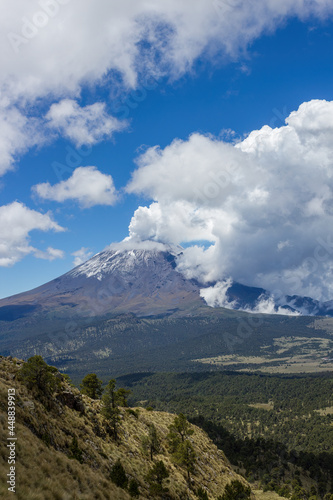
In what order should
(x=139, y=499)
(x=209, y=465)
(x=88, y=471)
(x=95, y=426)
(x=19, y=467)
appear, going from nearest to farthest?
1. (x=19, y=467)
2. (x=88, y=471)
3. (x=139, y=499)
4. (x=95, y=426)
5. (x=209, y=465)

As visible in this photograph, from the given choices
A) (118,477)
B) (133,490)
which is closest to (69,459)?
(118,477)

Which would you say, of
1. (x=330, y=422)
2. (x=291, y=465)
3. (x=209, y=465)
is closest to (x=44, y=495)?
(x=209, y=465)

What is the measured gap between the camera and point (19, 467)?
70.4 feet

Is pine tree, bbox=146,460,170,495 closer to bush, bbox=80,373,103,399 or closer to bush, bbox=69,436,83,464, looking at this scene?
bush, bbox=69,436,83,464

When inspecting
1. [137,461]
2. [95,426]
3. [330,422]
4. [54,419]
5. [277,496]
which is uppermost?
[54,419]

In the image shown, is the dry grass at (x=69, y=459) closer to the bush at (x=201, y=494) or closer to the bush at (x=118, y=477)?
the bush at (x=118, y=477)

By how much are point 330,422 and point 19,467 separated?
22490cm

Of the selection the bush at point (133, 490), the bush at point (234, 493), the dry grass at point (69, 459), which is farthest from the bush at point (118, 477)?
the bush at point (234, 493)

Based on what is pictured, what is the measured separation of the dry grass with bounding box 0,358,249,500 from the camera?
21938 mm

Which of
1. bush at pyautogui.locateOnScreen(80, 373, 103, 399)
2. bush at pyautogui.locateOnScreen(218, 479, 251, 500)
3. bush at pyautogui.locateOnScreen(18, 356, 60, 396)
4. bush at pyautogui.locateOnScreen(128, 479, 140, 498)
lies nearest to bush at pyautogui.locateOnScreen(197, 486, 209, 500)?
bush at pyautogui.locateOnScreen(218, 479, 251, 500)

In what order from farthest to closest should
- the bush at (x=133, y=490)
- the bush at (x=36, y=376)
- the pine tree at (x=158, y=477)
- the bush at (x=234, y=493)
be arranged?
the bush at (x=234, y=493)
the pine tree at (x=158, y=477)
the bush at (x=36, y=376)
the bush at (x=133, y=490)

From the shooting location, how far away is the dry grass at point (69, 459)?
21938mm

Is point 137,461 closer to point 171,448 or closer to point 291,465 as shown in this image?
point 171,448

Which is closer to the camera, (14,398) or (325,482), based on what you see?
(14,398)
